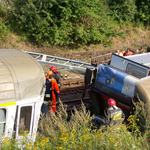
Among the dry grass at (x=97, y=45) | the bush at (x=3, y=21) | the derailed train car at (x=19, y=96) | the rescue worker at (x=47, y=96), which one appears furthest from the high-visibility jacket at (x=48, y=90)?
the bush at (x=3, y=21)

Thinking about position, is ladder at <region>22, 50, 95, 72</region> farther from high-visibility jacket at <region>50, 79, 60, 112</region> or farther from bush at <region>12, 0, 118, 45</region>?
bush at <region>12, 0, 118, 45</region>

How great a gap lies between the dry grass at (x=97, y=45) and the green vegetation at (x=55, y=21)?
1.32 ft

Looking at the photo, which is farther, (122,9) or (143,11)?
(143,11)

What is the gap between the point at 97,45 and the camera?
18.9m

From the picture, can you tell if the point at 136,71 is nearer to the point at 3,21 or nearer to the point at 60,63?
the point at 60,63

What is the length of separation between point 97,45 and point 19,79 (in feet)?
49.3

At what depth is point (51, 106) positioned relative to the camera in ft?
22.6

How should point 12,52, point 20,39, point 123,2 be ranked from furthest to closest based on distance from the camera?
1. point 123,2
2. point 20,39
3. point 12,52

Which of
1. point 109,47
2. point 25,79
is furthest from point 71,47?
point 25,79

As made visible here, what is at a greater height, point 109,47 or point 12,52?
point 12,52

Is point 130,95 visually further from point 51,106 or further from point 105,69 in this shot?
point 51,106

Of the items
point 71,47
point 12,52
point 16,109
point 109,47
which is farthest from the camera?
point 109,47

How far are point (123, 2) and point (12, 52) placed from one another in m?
18.1

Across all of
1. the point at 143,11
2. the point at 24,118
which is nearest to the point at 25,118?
the point at 24,118
